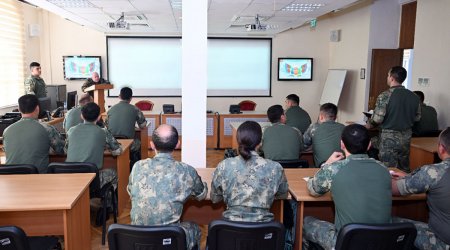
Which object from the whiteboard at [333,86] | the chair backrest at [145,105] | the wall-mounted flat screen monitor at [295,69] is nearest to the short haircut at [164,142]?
the whiteboard at [333,86]

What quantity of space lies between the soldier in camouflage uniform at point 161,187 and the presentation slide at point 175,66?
7.86 meters

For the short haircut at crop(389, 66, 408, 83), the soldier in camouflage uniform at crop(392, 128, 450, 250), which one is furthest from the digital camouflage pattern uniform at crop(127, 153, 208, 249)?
the short haircut at crop(389, 66, 408, 83)

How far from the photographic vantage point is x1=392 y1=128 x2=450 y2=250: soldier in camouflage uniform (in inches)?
95.6

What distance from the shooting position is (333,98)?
9180 mm

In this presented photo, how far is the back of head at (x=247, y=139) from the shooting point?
247cm

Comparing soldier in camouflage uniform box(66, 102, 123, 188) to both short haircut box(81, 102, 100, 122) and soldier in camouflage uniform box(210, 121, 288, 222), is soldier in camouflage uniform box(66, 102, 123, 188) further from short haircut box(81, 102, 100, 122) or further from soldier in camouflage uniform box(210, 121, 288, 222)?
soldier in camouflage uniform box(210, 121, 288, 222)

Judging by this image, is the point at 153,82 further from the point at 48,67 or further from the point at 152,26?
the point at 48,67

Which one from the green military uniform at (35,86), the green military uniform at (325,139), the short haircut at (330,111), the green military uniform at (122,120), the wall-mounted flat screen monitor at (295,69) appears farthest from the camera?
the wall-mounted flat screen monitor at (295,69)

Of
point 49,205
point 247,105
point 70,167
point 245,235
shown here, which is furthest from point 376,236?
point 247,105

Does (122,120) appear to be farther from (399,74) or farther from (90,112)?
(399,74)

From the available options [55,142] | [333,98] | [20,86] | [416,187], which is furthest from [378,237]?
[20,86]

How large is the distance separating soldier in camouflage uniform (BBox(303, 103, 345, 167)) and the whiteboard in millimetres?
4795

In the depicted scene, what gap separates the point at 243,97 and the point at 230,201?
8.10 metres

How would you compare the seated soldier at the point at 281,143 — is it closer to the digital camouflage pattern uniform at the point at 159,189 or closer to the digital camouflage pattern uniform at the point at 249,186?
the digital camouflage pattern uniform at the point at 249,186
